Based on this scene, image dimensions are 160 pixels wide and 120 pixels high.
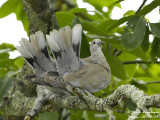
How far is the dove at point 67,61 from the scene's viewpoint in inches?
99.3

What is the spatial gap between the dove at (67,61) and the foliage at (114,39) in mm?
121

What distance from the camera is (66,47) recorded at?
2.69 meters

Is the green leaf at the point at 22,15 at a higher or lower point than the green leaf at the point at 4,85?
higher

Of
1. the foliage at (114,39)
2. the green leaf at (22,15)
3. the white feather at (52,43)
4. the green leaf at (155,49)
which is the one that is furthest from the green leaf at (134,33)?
the green leaf at (22,15)

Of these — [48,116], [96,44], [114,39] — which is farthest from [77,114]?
[114,39]

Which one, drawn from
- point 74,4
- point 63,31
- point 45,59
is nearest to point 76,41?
point 63,31

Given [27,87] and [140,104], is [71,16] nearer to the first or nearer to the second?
[27,87]

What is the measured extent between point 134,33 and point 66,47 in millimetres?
651

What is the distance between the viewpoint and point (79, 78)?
8.22ft

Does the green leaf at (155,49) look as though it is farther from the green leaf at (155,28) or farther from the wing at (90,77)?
the wing at (90,77)

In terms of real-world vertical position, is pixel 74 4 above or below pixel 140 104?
above

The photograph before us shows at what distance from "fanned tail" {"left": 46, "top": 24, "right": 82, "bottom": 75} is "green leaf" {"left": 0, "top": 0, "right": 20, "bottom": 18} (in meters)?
0.88

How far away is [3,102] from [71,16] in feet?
3.96

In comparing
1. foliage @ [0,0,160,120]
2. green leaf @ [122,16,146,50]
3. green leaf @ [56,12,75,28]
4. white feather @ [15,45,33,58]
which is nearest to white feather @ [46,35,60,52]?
foliage @ [0,0,160,120]
